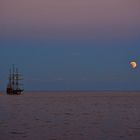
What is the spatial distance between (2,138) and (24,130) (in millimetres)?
5540

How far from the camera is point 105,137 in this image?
33188mm

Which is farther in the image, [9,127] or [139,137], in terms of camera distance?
[9,127]

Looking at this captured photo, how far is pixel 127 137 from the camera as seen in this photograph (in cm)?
3316

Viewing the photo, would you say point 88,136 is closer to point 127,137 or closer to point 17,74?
point 127,137

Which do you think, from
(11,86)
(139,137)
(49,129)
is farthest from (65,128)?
(11,86)

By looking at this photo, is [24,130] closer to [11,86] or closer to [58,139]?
[58,139]

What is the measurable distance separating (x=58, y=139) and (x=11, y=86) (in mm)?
137678

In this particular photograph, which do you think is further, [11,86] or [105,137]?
[11,86]

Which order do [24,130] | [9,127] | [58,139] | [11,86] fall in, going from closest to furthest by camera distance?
1. [58,139]
2. [24,130]
3. [9,127]
4. [11,86]

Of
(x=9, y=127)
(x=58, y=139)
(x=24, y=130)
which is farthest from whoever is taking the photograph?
(x=9, y=127)

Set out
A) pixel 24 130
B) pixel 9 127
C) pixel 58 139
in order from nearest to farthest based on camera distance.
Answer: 1. pixel 58 139
2. pixel 24 130
3. pixel 9 127

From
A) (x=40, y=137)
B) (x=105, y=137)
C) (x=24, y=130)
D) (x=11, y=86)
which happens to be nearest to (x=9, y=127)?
(x=24, y=130)

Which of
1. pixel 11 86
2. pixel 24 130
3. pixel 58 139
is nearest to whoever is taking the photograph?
pixel 58 139

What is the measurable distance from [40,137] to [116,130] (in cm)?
858
